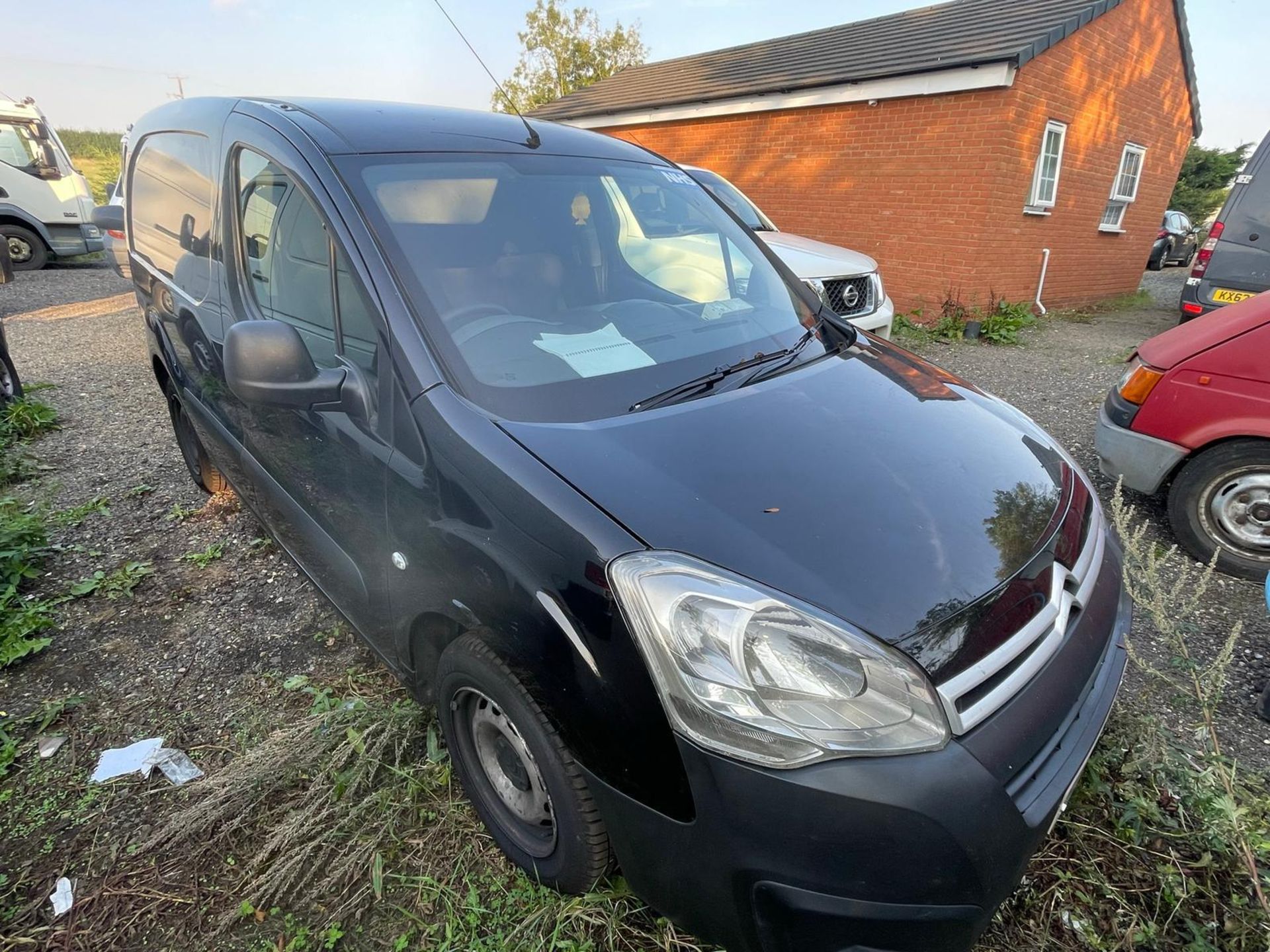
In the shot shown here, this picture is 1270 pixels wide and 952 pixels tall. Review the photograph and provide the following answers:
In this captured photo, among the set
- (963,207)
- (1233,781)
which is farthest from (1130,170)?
(1233,781)

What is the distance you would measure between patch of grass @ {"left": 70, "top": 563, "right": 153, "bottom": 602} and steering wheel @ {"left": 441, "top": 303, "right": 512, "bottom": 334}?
7.65 feet

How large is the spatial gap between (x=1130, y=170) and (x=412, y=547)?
14071 mm

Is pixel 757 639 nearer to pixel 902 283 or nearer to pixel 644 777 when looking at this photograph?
pixel 644 777

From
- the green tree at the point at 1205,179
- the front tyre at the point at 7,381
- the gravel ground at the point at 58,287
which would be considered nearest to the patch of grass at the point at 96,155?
the gravel ground at the point at 58,287

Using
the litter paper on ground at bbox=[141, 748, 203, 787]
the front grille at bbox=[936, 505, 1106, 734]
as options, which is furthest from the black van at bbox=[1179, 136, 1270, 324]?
the litter paper on ground at bbox=[141, 748, 203, 787]

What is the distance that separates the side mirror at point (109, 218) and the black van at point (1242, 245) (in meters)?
8.71

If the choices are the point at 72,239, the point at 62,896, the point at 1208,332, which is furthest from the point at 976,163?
the point at 72,239

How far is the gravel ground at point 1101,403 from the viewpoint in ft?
8.02

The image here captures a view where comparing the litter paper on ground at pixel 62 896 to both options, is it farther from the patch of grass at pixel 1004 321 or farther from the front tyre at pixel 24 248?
the front tyre at pixel 24 248

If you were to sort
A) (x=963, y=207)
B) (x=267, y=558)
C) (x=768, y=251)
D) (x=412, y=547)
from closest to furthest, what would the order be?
(x=412, y=547) → (x=768, y=251) → (x=267, y=558) → (x=963, y=207)

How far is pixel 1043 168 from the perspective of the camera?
9.07 meters

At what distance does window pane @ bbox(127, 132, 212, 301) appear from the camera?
2.62 metres

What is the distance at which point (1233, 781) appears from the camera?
180 centimetres

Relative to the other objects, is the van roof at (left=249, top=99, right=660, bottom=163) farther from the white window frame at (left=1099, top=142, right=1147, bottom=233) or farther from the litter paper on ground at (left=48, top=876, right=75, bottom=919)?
the white window frame at (left=1099, top=142, right=1147, bottom=233)
